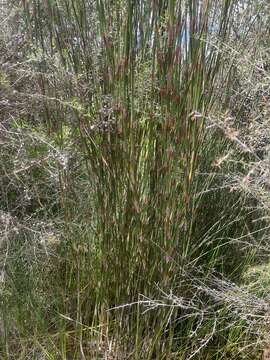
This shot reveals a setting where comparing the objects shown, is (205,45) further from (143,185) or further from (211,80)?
(143,185)

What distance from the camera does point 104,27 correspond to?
6.93 feet

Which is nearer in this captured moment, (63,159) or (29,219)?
(63,159)

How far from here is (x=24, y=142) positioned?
2627mm

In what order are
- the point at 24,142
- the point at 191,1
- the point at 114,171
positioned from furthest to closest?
the point at 24,142 → the point at 114,171 → the point at 191,1

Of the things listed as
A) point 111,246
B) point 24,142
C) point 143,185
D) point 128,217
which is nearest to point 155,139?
point 143,185

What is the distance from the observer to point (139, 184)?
214 centimetres

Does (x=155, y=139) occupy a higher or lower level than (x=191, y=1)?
lower

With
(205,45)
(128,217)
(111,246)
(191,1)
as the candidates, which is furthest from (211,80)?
(111,246)

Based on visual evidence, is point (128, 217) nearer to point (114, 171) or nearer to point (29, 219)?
point (114, 171)

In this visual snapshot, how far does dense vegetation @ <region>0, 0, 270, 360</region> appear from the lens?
81.7 inches

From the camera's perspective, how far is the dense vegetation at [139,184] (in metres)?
2.08

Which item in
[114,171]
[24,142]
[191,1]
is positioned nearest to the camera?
[191,1]

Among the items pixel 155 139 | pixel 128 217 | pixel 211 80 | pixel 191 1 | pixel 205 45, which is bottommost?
pixel 128 217

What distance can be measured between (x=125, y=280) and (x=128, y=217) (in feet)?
0.86
